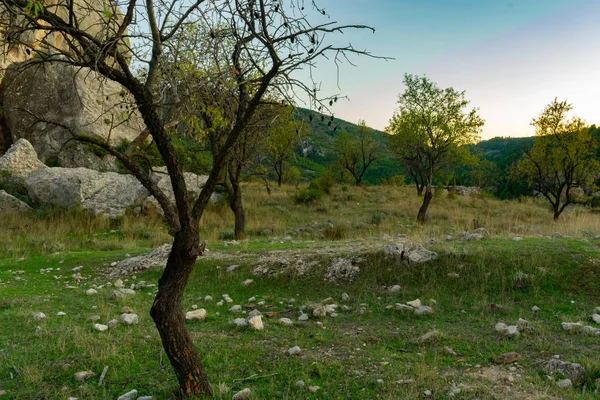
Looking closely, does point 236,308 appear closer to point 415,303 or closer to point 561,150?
point 415,303

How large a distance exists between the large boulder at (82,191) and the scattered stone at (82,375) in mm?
12521

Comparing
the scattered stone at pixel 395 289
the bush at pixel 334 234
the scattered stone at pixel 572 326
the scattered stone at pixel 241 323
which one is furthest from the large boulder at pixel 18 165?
the scattered stone at pixel 572 326

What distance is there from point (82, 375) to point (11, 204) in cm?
1467

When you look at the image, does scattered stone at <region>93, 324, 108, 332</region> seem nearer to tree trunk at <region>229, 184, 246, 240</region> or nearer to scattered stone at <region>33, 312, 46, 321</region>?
scattered stone at <region>33, 312, 46, 321</region>

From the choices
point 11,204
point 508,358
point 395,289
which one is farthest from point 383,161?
point 508,358

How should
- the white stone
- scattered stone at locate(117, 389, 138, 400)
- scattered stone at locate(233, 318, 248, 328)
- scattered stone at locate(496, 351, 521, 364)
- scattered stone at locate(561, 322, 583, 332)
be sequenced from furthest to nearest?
the white stone → scattered stone at locate(233, 318, 248, 328) → scattered stone at locate(561, 322, 583, 332) → scattered stone at locate(496, 351, 521, 364) → scattered stone at locate(117, 389, 138, 400)

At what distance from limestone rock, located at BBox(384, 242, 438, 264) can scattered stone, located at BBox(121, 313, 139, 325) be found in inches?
168

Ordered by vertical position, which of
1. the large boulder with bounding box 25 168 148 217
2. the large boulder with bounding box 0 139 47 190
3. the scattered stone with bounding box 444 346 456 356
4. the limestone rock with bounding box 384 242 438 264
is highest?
the large boulder with bounding box 0 139 47 190

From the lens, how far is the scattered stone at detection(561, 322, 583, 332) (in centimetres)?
467

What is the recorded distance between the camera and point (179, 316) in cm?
332

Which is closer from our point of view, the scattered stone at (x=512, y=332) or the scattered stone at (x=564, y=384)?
the scattered stone at (x=564, y=384)

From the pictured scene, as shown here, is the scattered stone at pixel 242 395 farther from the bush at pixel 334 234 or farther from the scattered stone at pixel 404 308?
the bush at pixel 334 234

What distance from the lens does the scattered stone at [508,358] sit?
13.0ft

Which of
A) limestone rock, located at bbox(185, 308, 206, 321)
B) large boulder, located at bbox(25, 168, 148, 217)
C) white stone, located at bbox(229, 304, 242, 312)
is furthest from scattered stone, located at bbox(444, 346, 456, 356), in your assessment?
large boulder, located at bbox(25, 168, 148, 217)
